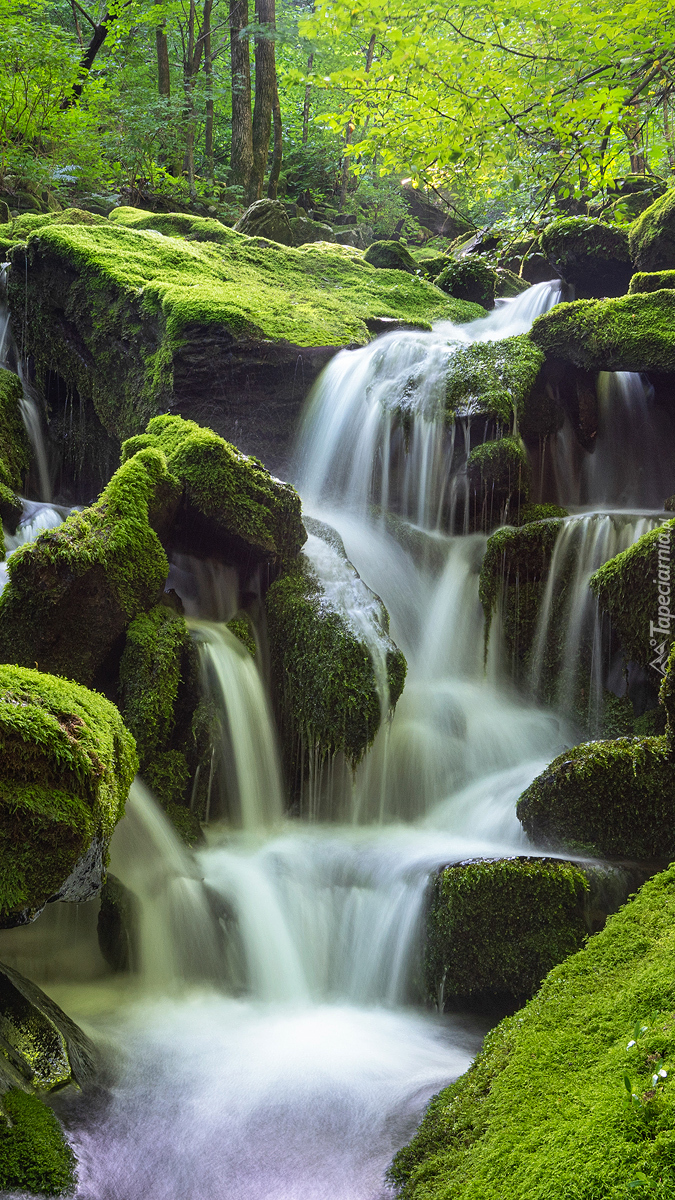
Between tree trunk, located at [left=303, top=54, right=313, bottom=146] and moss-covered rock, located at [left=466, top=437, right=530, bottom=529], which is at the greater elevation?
tree trunk, located at [left=303, top=54, right=313, bottom=146]

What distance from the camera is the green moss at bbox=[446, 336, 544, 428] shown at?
782 centimetres

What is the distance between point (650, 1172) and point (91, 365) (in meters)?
8.93

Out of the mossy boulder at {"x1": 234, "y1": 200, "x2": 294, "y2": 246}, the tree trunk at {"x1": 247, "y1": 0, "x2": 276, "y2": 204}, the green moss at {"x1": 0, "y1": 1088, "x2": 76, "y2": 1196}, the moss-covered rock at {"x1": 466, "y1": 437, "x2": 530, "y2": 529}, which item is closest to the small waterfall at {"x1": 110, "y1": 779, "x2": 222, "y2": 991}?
the green moss at {"x1": 0, "y1": 1088, "x2": 76, "y2": 1196}

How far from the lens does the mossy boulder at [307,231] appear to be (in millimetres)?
14781

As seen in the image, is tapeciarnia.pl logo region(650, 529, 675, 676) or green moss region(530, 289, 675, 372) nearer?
tapeciarnia.pl logo region(650, 529, 675, 676)

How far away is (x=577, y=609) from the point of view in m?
6.43

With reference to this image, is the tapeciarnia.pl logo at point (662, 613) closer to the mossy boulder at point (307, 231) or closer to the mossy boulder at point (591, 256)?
the mossy boulder at point (591, 256)

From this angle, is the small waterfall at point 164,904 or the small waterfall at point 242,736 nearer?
the small waterfall at point 164,904

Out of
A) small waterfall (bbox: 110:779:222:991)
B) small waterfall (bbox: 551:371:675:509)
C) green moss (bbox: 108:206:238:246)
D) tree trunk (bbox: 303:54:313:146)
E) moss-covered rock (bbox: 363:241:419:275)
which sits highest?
tree trunk (bbox: 303:54:313:146)

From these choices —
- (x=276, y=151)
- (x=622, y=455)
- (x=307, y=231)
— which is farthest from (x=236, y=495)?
(x=276, y=151)

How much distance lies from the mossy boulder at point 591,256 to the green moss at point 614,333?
11.5 ft

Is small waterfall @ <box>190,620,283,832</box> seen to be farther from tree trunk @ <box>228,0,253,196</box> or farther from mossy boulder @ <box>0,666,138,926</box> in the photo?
tree trunk @ <box>228,0,253,196</box>

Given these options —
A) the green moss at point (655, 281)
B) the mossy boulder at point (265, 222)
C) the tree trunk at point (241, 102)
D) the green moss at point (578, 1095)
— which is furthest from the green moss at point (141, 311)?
the green moss at point (578, 1095)

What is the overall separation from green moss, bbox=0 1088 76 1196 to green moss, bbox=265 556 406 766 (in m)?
3.14
